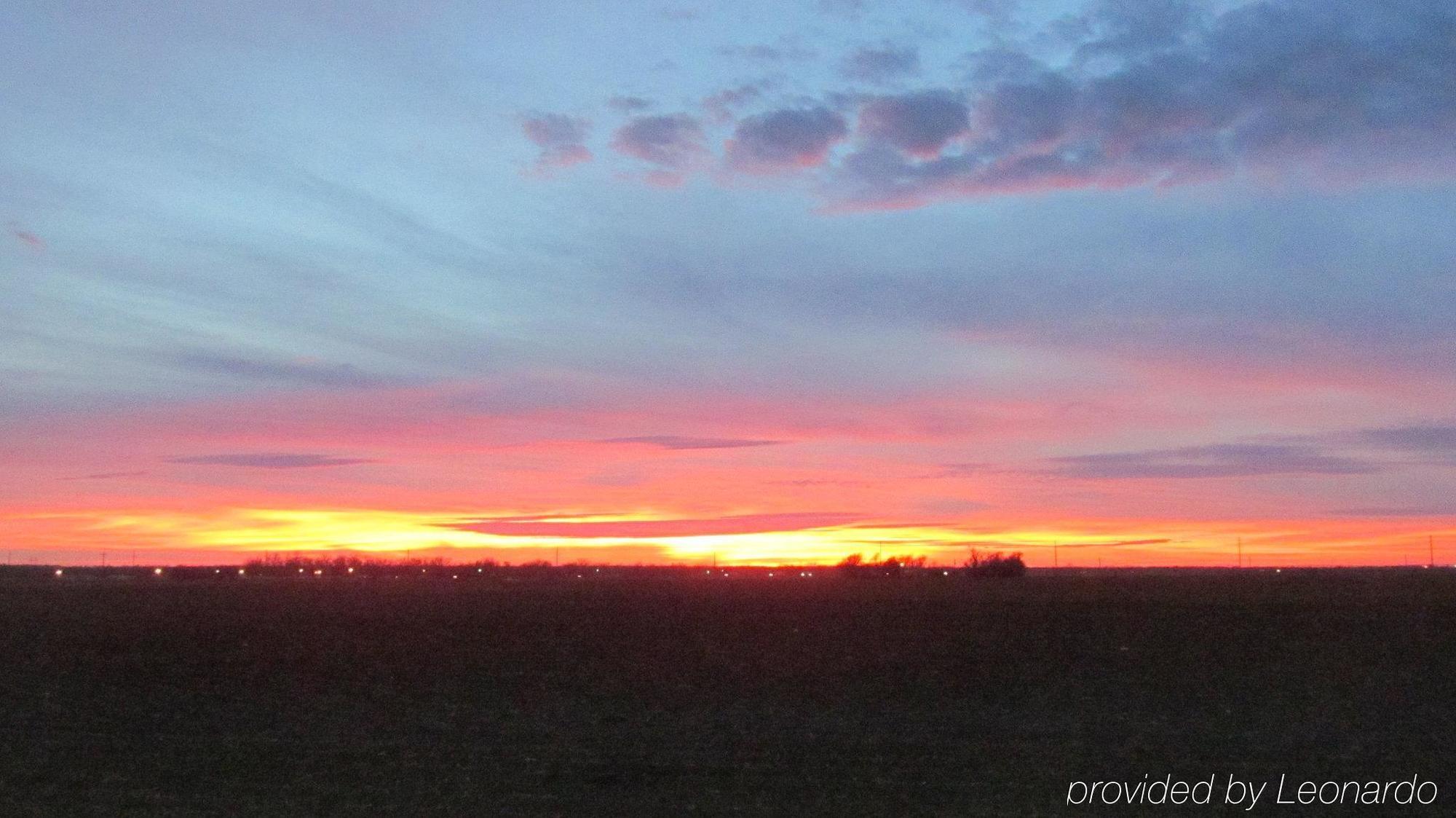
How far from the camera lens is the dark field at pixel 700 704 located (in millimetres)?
13828

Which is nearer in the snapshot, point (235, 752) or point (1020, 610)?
point (235, 752)

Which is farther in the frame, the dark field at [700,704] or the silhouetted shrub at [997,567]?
the silhouetted shrub at [997,567]

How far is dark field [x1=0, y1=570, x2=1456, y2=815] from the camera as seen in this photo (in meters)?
13.8

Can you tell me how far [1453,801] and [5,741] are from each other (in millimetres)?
16488

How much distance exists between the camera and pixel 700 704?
66.6ft

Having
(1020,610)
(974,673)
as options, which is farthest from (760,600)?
(974,673)

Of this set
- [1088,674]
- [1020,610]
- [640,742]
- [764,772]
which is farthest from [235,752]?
[1020,610]

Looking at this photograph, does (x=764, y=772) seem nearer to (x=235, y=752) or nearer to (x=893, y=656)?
(x=235, y=752)

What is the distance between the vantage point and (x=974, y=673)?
75.2ft

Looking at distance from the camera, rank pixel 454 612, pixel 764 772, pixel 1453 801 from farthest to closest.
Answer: pixel 454 612 < pixel 764 772 < pixel 1453 801

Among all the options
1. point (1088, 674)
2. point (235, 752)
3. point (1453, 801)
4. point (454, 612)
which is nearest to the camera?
point (1453, 801)

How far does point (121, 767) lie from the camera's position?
48.8 ft

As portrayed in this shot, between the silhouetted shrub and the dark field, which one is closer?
the dark field

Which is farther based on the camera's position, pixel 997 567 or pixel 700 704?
pixel 997 567
